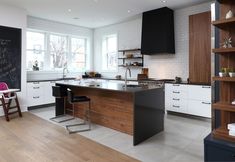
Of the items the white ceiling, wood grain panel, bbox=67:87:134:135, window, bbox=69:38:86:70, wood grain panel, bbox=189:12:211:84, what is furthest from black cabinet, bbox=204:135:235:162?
window, bbox=69:38:86:70

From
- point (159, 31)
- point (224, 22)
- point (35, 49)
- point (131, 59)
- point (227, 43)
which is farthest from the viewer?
point (131, 59)

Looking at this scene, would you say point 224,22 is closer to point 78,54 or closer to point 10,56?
point 10,56

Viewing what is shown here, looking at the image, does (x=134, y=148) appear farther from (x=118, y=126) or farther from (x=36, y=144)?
(x=36, y=144)

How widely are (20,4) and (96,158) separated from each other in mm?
4506

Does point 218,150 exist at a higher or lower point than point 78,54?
lower

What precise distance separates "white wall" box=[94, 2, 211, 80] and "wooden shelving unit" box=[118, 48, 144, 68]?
0.18 metres

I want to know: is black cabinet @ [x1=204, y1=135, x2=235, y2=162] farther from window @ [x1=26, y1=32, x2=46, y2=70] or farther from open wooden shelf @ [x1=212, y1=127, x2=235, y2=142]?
window @ [x1=26, y1=32, x2=46, y2=70]

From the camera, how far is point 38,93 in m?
5.67

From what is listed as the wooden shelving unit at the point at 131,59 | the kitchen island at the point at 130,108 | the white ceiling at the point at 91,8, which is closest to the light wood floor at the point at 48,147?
the kitchen island at the point at 130,108

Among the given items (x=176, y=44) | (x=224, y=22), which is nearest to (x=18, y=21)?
(x=176, y=44)

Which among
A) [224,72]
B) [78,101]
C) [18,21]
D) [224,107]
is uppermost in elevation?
[18,21]

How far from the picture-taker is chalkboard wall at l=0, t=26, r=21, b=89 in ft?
16.1

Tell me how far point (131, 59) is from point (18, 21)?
370 centimetres

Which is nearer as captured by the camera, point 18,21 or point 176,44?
point 18,21
